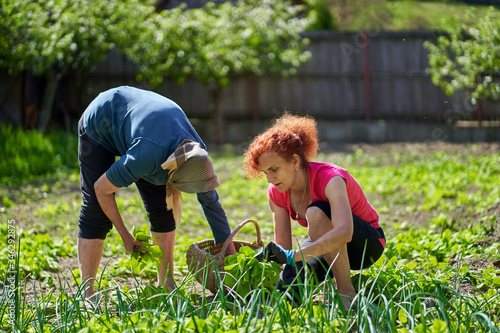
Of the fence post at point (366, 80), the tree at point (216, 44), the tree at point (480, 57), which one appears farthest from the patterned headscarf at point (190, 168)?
the fence post at point (366, 80)

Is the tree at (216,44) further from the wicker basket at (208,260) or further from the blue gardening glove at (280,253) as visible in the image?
the blue gardening glove at (280,253)

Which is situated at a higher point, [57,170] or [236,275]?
[236,275]

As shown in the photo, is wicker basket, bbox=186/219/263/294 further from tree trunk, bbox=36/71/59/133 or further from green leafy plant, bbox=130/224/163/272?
tree trunk, bbox=36/71/59/133

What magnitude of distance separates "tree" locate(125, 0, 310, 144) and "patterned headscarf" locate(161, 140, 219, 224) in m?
7.21

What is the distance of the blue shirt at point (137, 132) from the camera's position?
2.67 metres

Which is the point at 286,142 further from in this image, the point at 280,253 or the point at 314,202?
the point at 280,253

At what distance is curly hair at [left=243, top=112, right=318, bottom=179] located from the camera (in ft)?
9.10

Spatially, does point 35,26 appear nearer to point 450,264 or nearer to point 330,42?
point 330,42

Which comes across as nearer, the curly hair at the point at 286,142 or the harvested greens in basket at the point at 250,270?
the harvested greens in basket at the point at 250,270

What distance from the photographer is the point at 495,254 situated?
338 cm

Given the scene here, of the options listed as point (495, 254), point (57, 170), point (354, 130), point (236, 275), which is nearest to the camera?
point (236, 275)

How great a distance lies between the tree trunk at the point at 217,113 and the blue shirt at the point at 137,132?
7.76 metres

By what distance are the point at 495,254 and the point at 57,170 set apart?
5.94 m

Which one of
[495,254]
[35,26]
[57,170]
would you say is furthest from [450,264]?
[35,26]
